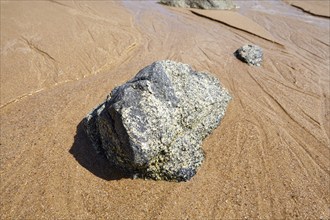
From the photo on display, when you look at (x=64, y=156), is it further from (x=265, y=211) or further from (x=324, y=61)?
(x=324, y=61)

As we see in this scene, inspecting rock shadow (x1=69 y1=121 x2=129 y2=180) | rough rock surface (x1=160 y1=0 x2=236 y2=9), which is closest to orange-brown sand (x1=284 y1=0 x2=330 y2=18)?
rough rock surface (x1=160 y1=0 x2=236 y2=9)

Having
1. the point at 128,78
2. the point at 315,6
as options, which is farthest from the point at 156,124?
the point at 315,6

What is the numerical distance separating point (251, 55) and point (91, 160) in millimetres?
5900

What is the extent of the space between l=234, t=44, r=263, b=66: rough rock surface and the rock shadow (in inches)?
212

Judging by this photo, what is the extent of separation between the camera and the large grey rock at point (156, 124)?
3.84 m

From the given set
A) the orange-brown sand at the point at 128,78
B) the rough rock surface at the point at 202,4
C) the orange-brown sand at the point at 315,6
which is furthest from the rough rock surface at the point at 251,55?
the orange-brown sand at the point at 315,6

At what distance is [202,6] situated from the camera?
45.9 feet

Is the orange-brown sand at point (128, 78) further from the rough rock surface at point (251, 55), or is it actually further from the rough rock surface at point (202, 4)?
the rough rock surface at point (202, 4)

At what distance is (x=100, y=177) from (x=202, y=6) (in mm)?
11698

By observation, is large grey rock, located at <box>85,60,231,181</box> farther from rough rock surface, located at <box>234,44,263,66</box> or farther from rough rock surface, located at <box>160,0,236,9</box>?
rough rock surface, located at <box>160,0,236,9</box>

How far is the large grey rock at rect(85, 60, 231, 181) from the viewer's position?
3.84 m

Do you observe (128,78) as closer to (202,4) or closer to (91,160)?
(91,160)

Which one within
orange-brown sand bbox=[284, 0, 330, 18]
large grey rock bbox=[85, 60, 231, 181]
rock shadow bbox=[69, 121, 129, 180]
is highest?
orange-brown sand bbox=[284, 0, 330, 18]

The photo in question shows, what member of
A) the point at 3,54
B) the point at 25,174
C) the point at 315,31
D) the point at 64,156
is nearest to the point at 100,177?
the point at 64,156
